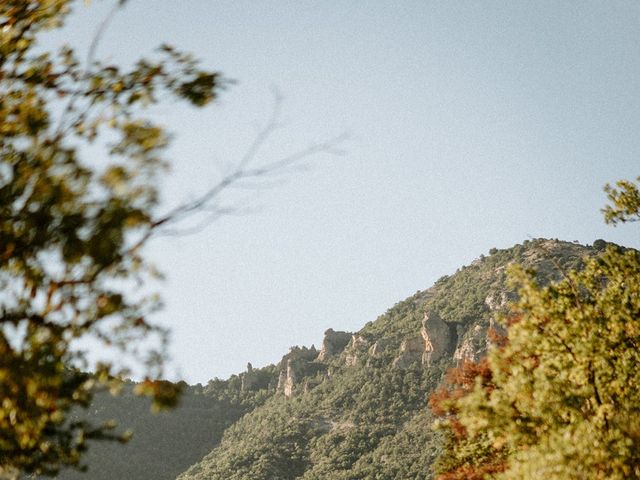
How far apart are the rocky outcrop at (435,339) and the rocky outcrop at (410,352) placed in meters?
1.57

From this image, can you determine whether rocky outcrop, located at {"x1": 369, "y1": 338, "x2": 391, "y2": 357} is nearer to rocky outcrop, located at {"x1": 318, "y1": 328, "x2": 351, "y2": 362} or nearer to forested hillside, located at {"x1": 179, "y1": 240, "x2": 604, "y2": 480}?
forested hillside, located at {"x1": 179, "y1": 240, "x2": 604, "y2": 480}

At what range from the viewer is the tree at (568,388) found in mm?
7324

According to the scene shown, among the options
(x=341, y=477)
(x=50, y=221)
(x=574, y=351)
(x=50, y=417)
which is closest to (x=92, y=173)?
(x=50, y=221)

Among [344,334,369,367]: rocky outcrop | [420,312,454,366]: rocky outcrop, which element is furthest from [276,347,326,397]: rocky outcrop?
[420,312,454,366]: rocky outcrop

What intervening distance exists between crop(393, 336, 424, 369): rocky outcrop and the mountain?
0.21 metres

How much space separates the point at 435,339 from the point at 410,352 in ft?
22.1

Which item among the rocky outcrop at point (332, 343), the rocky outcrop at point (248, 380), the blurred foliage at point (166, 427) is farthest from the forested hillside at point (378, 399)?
the rocky outcrop at point (248, 380)

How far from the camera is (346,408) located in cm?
10138

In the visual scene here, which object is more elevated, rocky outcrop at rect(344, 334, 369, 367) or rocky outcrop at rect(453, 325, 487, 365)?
rocky outcrop at rect(344, 334, 369, 367)

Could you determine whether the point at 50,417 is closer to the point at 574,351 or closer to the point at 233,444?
the point at 574,351

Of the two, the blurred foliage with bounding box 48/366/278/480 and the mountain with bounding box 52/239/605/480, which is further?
the blurred foliage with bounding box 48/366/278/480

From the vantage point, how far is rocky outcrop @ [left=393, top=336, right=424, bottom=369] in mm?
104812

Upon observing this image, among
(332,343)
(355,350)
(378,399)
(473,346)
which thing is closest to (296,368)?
(332,343)

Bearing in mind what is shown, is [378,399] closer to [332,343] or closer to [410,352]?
[410,352]
